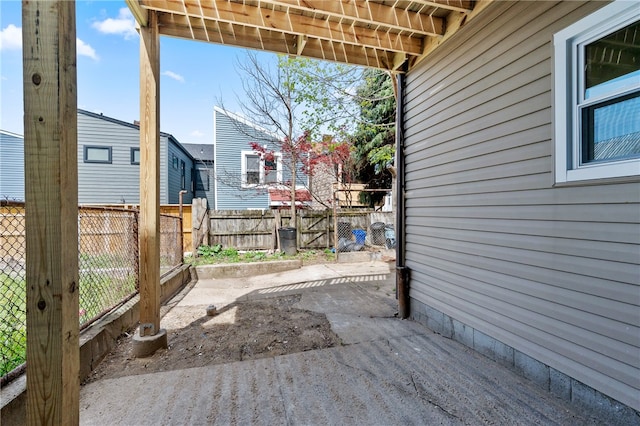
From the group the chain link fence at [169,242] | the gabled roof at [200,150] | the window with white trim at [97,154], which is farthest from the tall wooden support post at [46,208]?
the gabled roof at [200,150]

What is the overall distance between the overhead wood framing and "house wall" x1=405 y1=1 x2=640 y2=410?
30 cm

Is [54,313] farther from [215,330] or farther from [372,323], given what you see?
[372,323]

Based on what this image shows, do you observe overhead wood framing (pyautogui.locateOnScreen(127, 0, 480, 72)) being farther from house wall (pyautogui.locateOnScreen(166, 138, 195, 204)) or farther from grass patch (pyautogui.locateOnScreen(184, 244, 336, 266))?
house wall (pyautogui.locateOnScreen(166, 138, 195, 204))

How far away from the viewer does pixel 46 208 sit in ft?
3.32

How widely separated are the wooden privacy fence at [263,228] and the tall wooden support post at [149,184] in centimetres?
554

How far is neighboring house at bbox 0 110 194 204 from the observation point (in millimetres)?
10641

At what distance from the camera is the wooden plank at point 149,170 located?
266 cm

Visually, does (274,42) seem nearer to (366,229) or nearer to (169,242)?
(169,242)

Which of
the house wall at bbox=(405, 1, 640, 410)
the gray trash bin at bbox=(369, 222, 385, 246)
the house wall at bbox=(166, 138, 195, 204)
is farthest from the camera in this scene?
the house wall at bbox=(166, 138, 195, 204)

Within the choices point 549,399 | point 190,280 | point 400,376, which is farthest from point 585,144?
point 190,280

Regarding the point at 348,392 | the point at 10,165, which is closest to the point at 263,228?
the point at 348,392

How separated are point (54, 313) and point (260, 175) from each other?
10.2 meters

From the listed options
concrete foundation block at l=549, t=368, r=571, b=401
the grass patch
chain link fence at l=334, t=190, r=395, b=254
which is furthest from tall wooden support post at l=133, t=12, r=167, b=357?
chain link fence at l=334, t=190, r=395, b=254

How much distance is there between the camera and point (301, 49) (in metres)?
3.19
